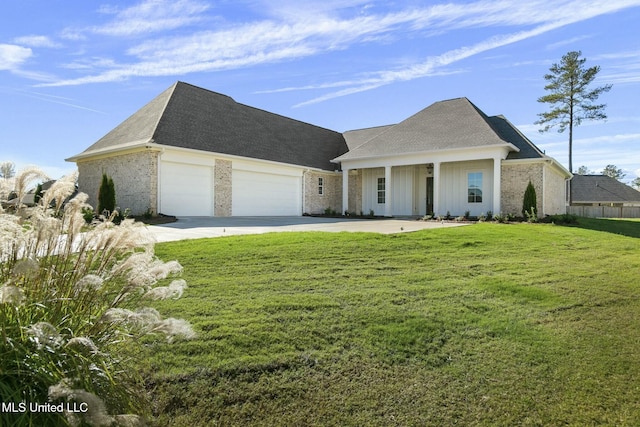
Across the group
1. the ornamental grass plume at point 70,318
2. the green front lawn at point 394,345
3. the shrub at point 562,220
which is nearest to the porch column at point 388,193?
the shrub at point 562,220

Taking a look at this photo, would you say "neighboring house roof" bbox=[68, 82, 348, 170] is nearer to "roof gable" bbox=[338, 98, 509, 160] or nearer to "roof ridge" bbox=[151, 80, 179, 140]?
"roof ridge" bbox=[151, 80, 179, 140]

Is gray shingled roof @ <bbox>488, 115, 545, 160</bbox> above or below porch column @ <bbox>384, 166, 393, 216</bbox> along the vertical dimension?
above

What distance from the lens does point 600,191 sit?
39.4m

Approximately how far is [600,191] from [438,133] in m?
29.9

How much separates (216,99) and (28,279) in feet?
65.9

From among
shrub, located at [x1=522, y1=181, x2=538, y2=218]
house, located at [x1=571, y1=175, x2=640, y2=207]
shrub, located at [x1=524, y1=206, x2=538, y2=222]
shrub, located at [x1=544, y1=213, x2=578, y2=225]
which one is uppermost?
house, located at [x1=571, y1=175, x2=640, y2=207]

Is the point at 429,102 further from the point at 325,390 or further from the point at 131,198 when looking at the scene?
the point at 325,390

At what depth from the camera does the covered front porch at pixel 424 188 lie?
1902 cm

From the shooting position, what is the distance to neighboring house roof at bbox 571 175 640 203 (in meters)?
38.6

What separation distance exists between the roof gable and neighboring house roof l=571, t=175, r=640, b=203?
25427 mm

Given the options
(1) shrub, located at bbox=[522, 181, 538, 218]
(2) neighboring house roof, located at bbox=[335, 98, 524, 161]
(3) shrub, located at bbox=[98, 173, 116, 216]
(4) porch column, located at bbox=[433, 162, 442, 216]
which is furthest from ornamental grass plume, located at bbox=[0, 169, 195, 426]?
(4) porch column, located at bbox=[433, 162, 442, 216]

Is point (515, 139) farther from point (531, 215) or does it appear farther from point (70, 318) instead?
point (70, 318)

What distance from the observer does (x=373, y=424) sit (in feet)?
9.29

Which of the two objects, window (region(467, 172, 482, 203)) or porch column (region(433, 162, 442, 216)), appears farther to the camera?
window (region(467, 172, 482, 203))
